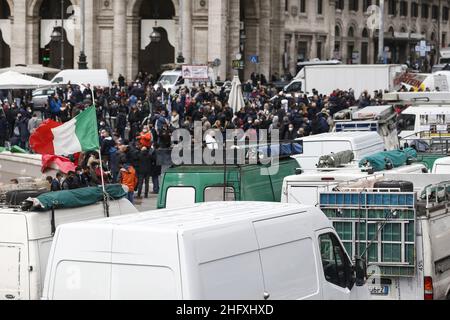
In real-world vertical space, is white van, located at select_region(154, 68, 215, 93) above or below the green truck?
above

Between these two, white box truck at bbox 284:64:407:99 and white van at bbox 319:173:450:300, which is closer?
white van at bbox 319:173:450:300

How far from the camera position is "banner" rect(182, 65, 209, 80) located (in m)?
45.5

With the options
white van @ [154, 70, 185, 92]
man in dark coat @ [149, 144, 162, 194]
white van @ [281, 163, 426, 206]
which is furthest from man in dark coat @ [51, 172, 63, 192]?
white van @ [154, 70, 185, 92]

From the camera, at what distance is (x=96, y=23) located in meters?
61.4

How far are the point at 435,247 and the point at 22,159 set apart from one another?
8.92 metres

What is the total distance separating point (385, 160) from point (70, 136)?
4947 millimetres

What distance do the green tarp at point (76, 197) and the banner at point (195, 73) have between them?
29.6 meters

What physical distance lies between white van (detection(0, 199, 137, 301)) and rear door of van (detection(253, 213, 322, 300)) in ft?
11.0

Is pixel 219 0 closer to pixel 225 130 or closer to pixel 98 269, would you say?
pixel 225 130

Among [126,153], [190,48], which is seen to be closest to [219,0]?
[190,48]

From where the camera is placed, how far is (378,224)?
596 inches

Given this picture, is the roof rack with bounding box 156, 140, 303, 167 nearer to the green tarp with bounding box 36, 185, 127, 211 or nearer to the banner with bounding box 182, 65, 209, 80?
the green tarp with bounding box 36, 185, 127, 211

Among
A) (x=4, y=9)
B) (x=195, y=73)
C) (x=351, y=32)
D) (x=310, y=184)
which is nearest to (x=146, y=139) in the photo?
(x=310, y=184)

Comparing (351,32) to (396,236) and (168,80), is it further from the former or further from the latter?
(396,236)
